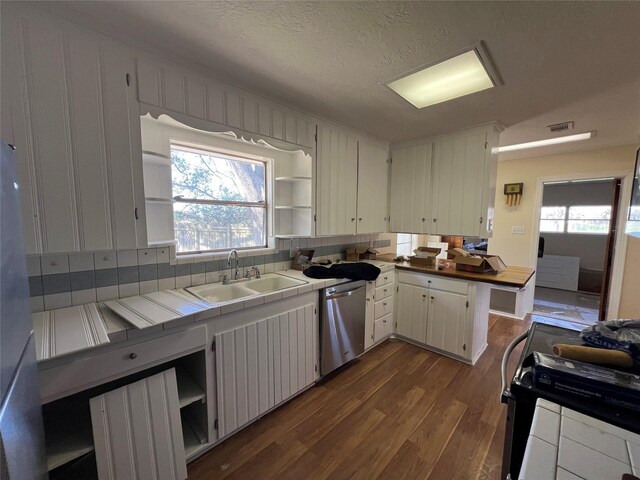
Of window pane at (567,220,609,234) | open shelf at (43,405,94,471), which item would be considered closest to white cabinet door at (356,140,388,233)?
open shelf at (43,405,94,471)

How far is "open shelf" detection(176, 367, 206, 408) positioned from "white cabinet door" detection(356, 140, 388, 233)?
2.09m

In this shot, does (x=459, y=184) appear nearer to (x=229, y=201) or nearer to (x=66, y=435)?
(x=229, y=201)

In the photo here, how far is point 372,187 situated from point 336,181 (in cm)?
66

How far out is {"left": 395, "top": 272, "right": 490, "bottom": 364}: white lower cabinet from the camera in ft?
8.36

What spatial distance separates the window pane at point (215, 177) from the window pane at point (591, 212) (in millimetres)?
→ 7086

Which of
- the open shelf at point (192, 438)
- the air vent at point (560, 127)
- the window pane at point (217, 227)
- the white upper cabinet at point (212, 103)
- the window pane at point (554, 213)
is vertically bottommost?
the open shelf at point (192, 438)

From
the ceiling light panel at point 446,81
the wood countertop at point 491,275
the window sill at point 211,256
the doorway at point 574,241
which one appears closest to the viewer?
the ceiling light panel at point 446,81

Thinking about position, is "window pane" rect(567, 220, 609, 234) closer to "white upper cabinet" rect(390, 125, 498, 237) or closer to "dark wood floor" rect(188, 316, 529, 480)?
"white upper cabinet" rect(390, 125, 498, 237)

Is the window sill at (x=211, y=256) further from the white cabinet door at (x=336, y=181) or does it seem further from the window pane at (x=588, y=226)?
the window pane at (x=588, y=226)

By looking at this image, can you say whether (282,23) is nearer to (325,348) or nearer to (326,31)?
(326,31)

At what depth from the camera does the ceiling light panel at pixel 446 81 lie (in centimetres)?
159

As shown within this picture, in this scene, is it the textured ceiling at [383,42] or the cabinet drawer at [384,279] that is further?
the cabinet drawer at [384,279]

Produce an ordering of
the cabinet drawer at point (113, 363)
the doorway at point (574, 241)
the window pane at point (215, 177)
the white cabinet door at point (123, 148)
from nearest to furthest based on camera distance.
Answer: the cabinet drawer at point (113, 363)
the white cabinet door at point (123, 148)
the window pane at point (215, 177)
the doorway at point (574, 241)

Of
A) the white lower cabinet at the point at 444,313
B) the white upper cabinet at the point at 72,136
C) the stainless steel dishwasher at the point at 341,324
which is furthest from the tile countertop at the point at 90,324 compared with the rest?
the white lower cabinet at the point at 444,313
